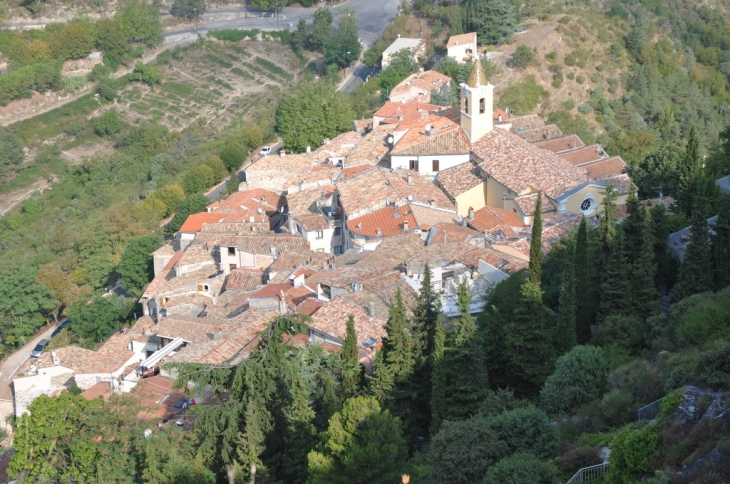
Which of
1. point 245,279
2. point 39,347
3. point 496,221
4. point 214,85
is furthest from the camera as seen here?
point 214,85

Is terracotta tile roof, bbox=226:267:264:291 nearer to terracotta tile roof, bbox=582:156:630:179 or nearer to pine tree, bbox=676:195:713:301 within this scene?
terracotta tile roof, bbox=582:156:630:179

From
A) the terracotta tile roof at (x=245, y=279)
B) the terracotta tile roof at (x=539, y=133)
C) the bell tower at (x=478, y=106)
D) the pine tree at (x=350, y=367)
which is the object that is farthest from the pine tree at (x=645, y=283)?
the terracotta tile roof at (x=539, y=133)

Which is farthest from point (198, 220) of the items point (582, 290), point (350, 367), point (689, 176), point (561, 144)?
point (582, 290)

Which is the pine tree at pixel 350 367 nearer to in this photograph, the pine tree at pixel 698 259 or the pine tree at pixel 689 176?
the pine tree at pixel 698 259

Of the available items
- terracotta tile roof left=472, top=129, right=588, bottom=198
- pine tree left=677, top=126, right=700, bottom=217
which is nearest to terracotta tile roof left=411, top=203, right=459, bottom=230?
terracotta tile roof left=472, top=129, right=588, bottom=198

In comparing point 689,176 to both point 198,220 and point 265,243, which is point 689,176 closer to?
point 265,243

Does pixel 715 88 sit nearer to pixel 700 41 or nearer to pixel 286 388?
pixel 700 41
